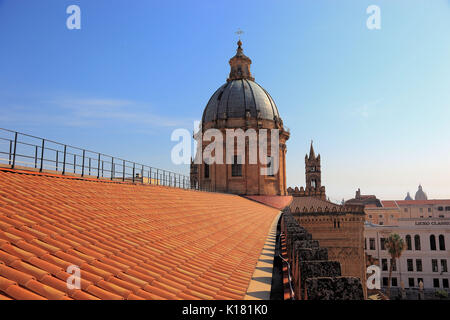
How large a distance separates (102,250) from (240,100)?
3503 centimetres

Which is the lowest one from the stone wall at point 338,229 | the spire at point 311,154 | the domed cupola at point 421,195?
the stone wall at point 338,229

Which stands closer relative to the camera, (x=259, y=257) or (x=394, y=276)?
(x=259, y=257)

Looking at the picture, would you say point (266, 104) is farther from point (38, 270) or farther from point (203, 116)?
point (38, 270)

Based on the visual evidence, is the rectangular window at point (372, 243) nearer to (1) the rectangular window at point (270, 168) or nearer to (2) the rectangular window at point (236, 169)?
(1) the rectangular window at point (270, 168)

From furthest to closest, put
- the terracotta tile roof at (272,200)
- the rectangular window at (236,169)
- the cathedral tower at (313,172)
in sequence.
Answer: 1. the cathedral tower at (313,172)
2. the rectangular window at (236,169)
3. the terracotta tile roof at (272,200)

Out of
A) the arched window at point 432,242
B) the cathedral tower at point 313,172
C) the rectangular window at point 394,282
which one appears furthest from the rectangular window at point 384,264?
the cathedral tower at point 313,172

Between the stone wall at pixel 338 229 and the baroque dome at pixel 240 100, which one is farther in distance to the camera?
the baroque dome at pixel 240 100

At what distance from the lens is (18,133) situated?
922 centimetres

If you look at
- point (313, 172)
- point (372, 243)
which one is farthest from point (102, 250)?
point (372, 243)

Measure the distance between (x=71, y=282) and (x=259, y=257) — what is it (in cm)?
484

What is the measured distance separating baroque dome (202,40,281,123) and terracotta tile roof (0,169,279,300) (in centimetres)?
3026

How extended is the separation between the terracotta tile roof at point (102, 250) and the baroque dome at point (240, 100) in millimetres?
30257

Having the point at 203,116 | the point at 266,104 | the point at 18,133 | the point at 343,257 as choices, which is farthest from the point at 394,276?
the point at 18,133

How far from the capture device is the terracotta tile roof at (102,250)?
3.23m
